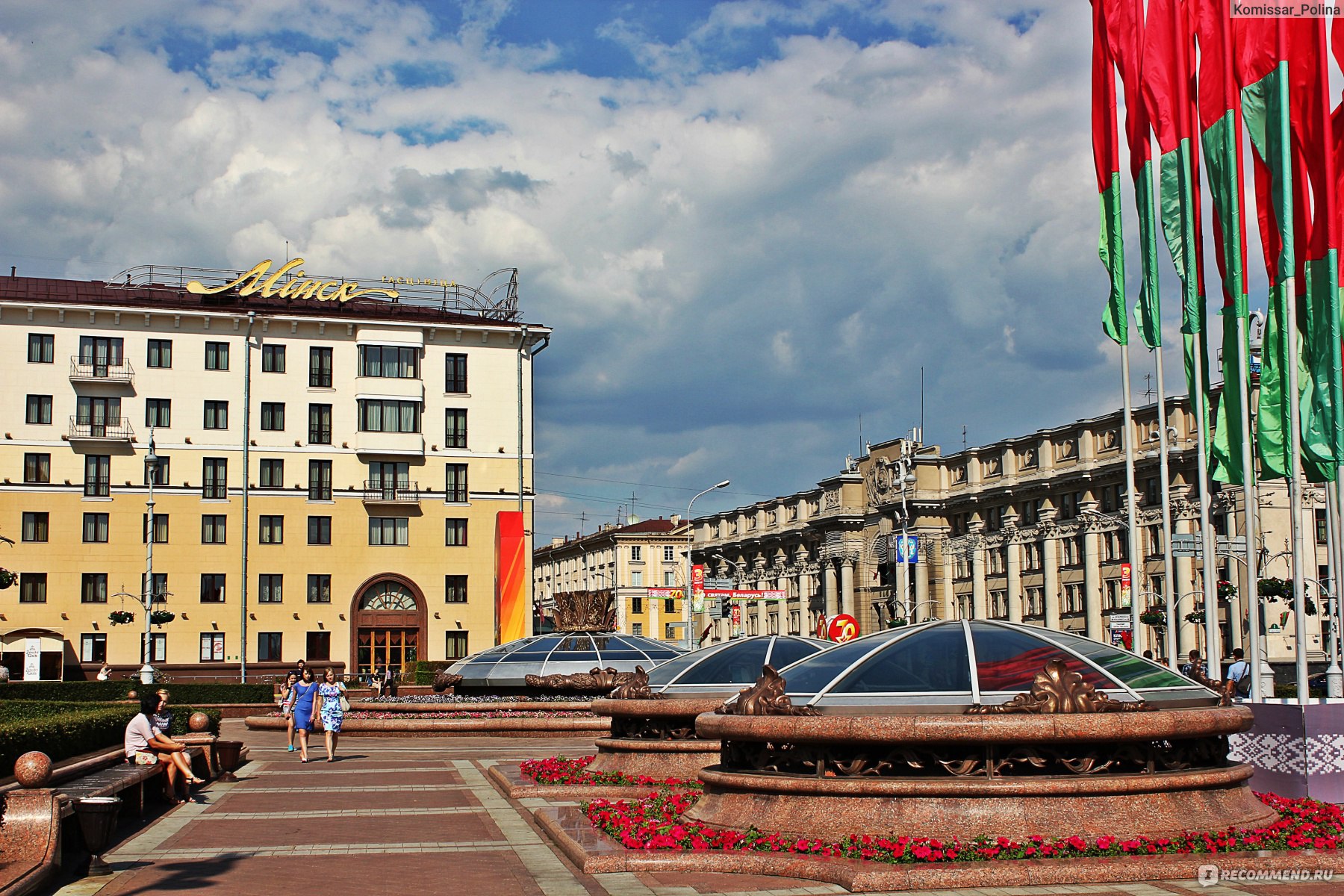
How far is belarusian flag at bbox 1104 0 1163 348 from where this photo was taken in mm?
18641

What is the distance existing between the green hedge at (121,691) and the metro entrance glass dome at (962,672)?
30.1 meters

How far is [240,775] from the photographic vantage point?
20219 mm

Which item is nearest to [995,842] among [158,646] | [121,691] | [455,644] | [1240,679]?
[1240,679]

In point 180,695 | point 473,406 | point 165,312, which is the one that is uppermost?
point 165,312

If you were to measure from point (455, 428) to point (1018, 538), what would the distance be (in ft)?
110

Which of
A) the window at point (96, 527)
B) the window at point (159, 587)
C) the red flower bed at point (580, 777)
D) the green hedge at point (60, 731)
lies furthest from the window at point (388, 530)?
the red flower bed at point (580, 777)

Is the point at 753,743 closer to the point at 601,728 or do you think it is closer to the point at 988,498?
the point at 601,728

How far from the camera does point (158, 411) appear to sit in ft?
186

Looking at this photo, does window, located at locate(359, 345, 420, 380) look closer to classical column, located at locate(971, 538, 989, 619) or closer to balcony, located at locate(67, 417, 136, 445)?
balcony, located at locate(67, 417, 136, 445)

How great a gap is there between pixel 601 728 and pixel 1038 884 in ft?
60.8

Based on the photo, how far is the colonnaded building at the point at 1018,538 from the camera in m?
57.9

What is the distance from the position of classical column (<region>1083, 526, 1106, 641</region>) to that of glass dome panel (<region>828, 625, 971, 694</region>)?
5839 centimetres

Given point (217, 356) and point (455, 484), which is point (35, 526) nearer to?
point (217, 356)

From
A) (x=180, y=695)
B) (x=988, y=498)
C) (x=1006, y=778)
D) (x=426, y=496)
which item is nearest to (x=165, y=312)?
(x=426, y=496)
